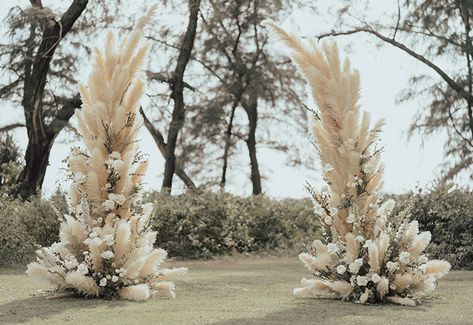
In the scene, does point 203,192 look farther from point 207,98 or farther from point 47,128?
point 207,98

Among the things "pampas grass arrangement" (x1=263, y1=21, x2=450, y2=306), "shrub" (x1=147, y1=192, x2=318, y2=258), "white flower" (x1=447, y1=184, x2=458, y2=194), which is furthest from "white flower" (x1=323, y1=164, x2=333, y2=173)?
"shrub" (x1=147, y1=192, x2=318, y2=258)

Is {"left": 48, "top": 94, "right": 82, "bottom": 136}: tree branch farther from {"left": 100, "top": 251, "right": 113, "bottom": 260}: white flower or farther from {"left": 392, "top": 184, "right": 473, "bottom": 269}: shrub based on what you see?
{"left": 100, "top": 251, "right": 113, "bottom": 260}: white flower

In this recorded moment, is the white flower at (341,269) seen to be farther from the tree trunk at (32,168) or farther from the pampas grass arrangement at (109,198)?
the tree trunk at (32,168)

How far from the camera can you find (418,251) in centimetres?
779

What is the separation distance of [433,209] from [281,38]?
735 cm

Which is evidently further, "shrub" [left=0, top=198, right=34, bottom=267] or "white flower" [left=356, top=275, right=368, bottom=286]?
"shrub" [left=0, top=198, right=34, bottom=267]

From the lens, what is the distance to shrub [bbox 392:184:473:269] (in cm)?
1316

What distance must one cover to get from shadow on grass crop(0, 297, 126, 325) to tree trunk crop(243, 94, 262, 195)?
17.4 meters

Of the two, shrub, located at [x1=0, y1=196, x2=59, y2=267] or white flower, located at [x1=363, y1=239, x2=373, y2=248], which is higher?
shrub, located at [x1=0, y1=196, x2=59, y2=267]

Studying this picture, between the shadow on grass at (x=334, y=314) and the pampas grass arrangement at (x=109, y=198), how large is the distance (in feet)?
5.25

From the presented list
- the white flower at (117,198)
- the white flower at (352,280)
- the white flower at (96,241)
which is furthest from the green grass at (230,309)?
the white flower at (117,198)

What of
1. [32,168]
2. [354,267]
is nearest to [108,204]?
[354,267]

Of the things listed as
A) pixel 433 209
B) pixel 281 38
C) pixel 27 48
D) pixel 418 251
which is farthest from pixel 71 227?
pixel 27 48

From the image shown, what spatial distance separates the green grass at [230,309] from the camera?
6367 millimetres
